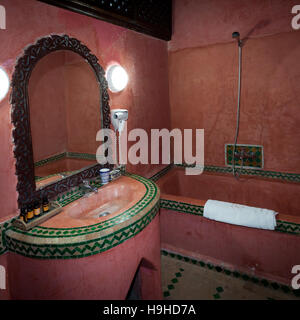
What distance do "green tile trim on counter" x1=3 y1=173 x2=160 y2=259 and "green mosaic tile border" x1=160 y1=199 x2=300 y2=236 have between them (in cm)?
97

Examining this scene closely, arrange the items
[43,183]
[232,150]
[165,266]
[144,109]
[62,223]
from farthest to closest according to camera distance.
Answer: [232,150] → [144,109] → [165,266] → [43,183] → [62,223]

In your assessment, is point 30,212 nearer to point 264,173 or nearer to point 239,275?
point 239,275

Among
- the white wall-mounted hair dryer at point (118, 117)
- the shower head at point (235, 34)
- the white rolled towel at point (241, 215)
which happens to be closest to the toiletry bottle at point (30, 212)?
the white wall-mounted hair dryer at point (118, 117)

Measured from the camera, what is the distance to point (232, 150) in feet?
9.87

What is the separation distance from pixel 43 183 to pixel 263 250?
1.76 m

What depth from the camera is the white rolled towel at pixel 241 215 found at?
204 centimetres

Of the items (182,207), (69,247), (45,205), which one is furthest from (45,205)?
(182,207)

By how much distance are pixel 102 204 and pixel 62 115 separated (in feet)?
2.21

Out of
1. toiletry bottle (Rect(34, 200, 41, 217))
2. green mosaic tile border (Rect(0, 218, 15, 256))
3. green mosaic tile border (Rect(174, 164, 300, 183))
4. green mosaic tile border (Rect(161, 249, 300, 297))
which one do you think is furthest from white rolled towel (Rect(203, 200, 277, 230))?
green mosaic tile border (Rect(0, 218, 15, 256))

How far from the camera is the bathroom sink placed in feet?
4.64

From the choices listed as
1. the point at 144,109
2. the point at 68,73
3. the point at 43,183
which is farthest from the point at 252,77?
the point at 43,183

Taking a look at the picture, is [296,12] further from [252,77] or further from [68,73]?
[68,73]

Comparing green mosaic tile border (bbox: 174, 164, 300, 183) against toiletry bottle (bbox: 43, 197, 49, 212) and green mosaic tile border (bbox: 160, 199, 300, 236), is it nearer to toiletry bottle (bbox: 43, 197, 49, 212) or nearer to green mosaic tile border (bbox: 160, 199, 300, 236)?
green mosaic tile border (bbox: 160, 199, 300, 236)

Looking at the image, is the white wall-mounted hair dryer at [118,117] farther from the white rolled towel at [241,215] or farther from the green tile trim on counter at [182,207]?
the white rolled towel at [241,215]
